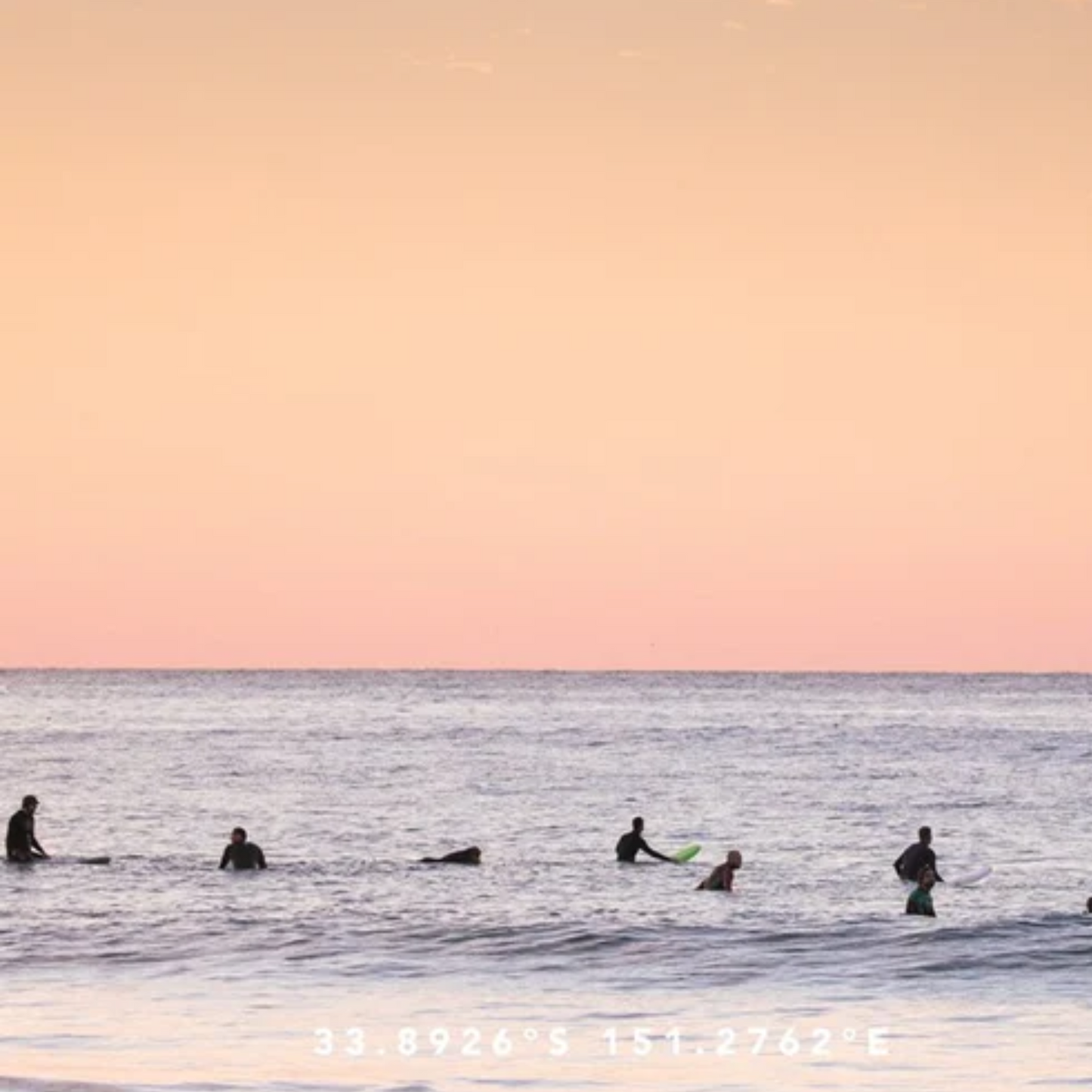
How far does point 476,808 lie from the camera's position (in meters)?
56.7

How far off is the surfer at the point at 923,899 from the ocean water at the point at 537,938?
1.05 ft

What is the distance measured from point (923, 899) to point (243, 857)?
1250 centimetres

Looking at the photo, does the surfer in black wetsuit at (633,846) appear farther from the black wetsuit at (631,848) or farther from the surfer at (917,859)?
the surfer at (917,859)

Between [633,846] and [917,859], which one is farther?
[633,846]

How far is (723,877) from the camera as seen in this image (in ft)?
119

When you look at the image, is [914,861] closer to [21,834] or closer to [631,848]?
[631,848]

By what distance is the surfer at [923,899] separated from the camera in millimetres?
31953

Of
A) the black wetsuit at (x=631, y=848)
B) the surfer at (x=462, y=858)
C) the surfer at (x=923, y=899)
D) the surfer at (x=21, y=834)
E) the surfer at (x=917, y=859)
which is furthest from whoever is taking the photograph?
the black wetsuit at (x=631, y=848)

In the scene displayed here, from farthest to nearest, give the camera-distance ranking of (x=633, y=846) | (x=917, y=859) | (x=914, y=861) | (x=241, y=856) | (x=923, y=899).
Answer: (x=633, y=846), (x=241, y=856), (x=914, y=861), (x=917, y=859), (x=923, y=899)

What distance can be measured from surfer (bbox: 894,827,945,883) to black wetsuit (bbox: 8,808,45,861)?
15311 millimetres

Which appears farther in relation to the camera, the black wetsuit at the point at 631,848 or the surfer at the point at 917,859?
the black wetsuit at the point at 631,848

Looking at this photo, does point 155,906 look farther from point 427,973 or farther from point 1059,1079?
point 1059,1079

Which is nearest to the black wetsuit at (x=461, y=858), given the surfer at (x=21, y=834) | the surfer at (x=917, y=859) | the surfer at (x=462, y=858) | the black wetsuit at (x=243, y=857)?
the surfer at (x=462, y=858)

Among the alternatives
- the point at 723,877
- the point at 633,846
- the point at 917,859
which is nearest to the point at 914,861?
the point at 917,859
